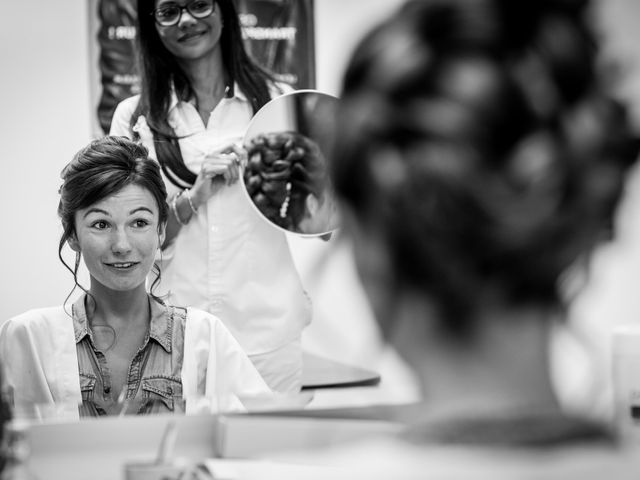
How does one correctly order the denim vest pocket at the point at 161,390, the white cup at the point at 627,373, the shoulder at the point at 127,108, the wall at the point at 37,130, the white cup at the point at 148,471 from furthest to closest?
the wall at the point at 37,130
the shoulder at the point at 127,108
the denim vest pocket at the point at 161,390
the white cup at the point at 627,373
the white cup at the point at 148,471

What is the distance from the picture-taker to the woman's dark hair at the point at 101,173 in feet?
6.06

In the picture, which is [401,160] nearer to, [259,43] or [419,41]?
[419,41]

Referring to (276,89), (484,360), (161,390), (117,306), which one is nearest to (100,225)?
(117,306)

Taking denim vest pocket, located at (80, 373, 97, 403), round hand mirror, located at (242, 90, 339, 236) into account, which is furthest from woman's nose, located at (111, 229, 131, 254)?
round hand mirror, located at (242, 90, 339, 236)

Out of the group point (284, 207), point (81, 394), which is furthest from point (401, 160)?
point (284, 207)

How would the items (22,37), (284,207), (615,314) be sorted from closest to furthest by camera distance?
1. (284,207)
2. (22,37)
3. (615,314)

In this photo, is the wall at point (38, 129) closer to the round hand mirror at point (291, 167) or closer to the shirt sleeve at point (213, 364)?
the round hand mirror at point (291, 167)

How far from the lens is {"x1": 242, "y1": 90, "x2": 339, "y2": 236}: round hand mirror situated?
2307mm

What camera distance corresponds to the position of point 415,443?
1.47 ft

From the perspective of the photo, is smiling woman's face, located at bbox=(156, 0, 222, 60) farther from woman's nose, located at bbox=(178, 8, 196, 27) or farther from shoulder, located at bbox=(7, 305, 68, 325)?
shoulder, located at bbox=(7, 305, 68, 325)

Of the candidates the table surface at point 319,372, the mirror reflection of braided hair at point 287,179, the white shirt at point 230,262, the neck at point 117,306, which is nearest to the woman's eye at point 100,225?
the neck at point 117,306

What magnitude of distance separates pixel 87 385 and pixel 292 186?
31.9 inches

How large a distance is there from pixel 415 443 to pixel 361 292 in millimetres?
94

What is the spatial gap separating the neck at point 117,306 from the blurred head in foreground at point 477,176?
1469mm
